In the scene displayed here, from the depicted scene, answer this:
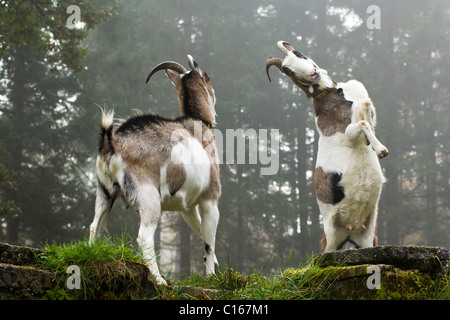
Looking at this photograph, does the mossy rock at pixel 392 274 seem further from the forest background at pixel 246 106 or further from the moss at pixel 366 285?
the forest background at pixel 246 106

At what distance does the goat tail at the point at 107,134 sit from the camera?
4.80 m

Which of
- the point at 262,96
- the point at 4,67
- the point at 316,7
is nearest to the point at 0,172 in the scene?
the point at 4,67

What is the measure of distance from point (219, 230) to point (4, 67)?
957 centimetres

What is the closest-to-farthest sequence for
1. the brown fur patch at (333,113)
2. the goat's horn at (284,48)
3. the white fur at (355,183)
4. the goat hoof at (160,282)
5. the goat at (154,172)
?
the goat hoof at (160,282), the goat at (154,172), the white fur at (355,183), the brown fur patch at (333,113), the goat's horn at (284,48)

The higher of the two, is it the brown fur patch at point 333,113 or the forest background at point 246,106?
the forest background at point 246,106

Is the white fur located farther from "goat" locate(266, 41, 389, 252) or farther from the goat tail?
the goat tail

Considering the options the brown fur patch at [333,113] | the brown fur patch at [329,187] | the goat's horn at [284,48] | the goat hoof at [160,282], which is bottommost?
the goat hoof at [160,282]

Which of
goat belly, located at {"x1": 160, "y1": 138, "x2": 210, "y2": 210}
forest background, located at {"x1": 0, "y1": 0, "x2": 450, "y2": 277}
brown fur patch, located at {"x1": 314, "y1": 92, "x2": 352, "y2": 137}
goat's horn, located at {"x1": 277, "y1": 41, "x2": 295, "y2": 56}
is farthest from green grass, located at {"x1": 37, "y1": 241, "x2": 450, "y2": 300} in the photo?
forest background, located at {"x1": 0, "y1": 0, "x2": 450, "y2": 277}

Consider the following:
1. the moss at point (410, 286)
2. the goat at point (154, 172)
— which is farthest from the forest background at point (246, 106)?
the moss at point (410, 286)

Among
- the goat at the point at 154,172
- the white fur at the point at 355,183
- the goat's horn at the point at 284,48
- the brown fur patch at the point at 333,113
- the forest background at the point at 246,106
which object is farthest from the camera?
the forest background at the point at 246,106

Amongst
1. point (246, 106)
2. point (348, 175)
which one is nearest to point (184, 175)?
point (348, 175)

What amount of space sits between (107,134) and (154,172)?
0.60 meters
